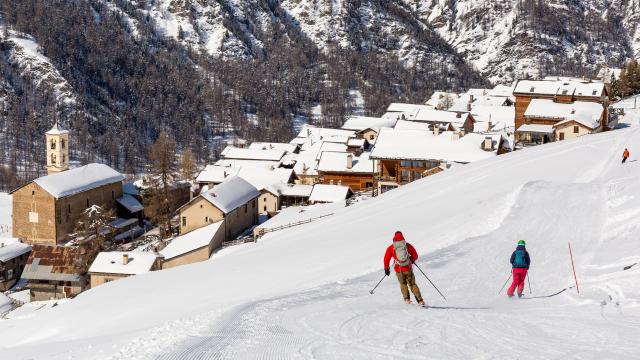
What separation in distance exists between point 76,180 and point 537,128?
151ft

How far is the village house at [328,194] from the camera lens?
67562mm

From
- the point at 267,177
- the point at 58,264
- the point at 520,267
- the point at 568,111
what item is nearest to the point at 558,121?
the point at 568,111

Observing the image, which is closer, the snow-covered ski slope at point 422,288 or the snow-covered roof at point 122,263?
the snow-covered ski slope at point 422,288

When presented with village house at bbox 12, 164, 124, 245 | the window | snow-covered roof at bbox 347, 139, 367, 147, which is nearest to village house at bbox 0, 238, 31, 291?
village house at bbox 12, 164, 124, 245

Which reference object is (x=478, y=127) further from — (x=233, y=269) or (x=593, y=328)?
(x=593, y=328)

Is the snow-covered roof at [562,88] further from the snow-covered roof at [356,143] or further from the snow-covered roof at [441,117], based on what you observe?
the snow-covered roof at [356,143]

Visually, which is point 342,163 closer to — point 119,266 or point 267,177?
point 267,177

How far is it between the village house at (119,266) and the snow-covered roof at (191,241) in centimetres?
127

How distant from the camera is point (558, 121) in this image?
67.8 m

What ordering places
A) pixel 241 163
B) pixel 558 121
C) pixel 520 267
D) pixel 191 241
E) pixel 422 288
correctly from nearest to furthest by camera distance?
pixel 520 267
pixel 422 288
pixel 191 241
pixel 558 121
pixel 241 163

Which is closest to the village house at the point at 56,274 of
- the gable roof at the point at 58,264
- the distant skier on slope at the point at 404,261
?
the gable roof at the point at 58,264

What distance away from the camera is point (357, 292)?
1834 centimetres

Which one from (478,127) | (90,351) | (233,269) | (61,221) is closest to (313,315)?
(90,351)

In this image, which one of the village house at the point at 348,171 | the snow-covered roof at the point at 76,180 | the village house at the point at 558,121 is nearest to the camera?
the village house at the point at 558,121
